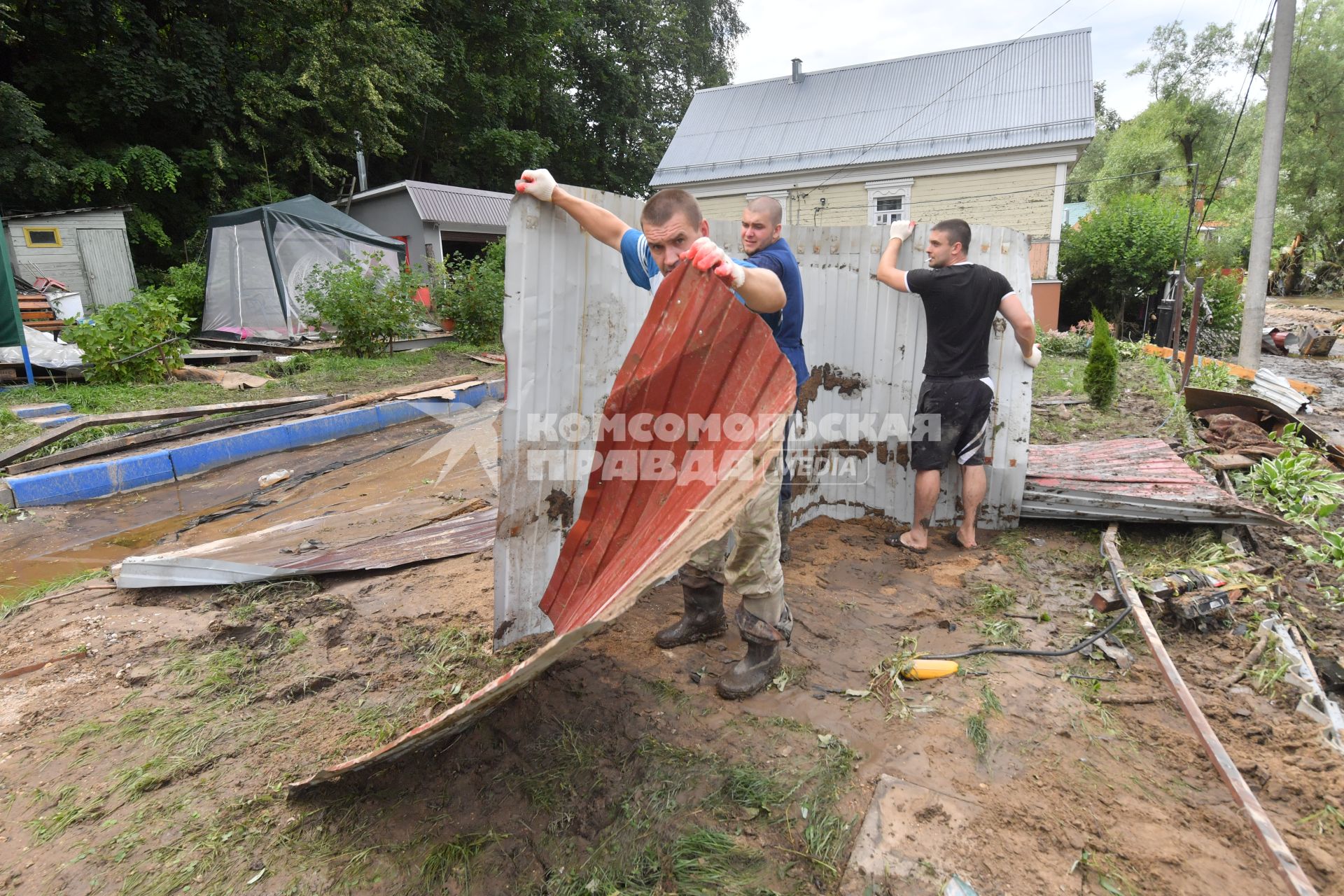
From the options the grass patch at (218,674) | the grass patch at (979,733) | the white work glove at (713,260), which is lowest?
the grass patch at (979,733)

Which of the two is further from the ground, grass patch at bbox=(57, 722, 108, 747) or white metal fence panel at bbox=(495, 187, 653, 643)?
white metal fence panel at bbox=(495, 187, 653, 643)

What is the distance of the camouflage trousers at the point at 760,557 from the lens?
263 centimetres

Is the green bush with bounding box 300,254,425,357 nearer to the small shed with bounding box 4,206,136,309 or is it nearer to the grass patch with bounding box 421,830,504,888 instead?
the small shed with bounding box 4,206,136,309

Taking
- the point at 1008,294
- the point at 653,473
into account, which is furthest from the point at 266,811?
the point at 1008,294

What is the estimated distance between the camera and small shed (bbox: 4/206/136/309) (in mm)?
14117

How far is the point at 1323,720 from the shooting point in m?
2.52

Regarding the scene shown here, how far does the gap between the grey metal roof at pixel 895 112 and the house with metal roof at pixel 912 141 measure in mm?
46

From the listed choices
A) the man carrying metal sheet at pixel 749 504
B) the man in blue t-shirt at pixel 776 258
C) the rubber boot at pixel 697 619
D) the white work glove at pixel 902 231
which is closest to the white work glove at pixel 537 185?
the man carrying metal sheet at pixel 749 504

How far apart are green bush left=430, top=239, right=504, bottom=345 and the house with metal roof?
40.4ft

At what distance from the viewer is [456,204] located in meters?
22.2

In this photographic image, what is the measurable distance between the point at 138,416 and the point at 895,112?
2307 centimetres

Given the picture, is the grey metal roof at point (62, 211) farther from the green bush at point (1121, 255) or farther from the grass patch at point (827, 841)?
the green bush at point (1121, 255)

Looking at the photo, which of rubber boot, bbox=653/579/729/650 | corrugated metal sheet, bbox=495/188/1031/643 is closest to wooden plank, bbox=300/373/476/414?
corrugated metal sheet, bbox=495/188/1031/643

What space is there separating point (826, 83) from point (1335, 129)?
75.7 feet
